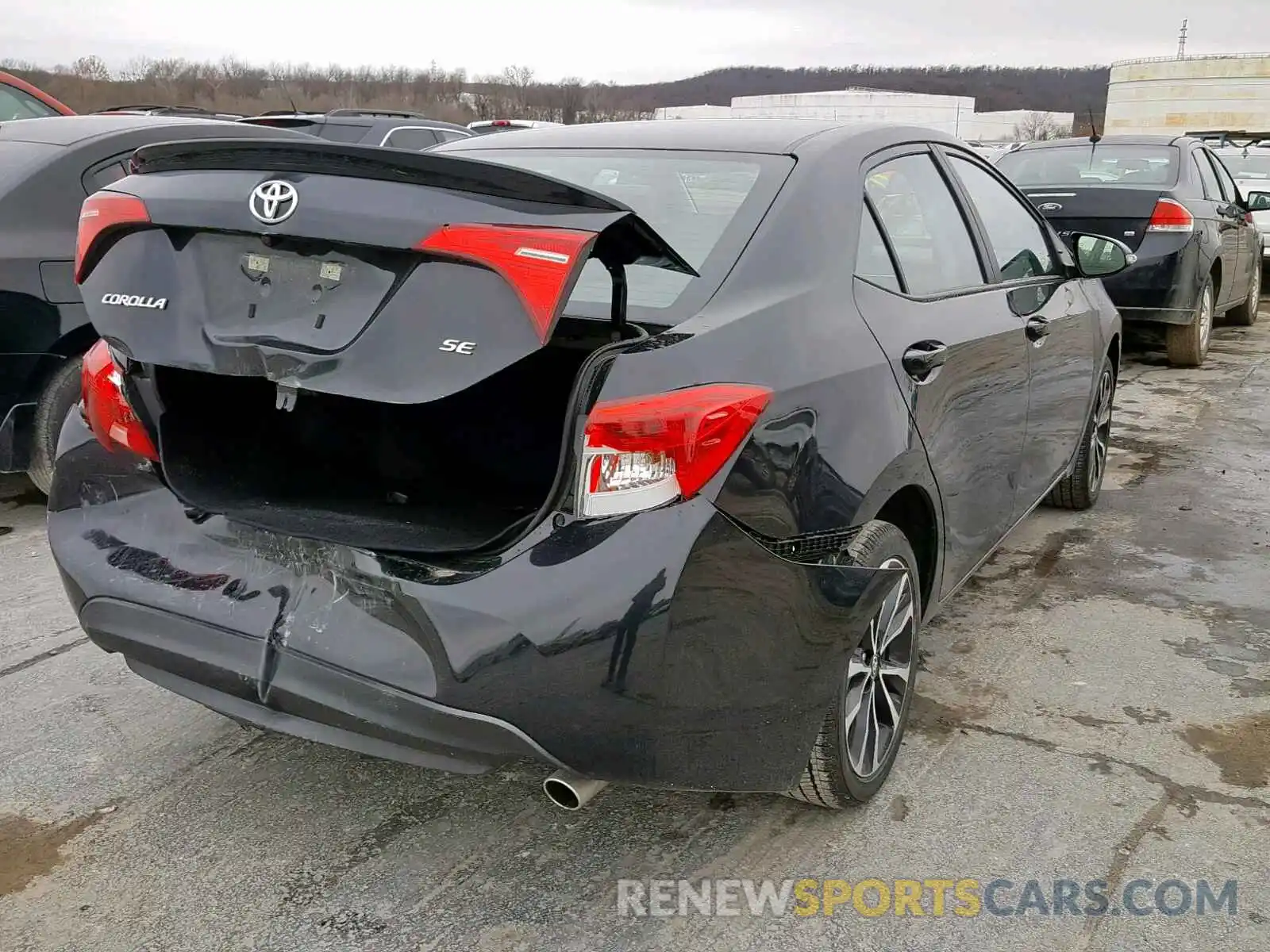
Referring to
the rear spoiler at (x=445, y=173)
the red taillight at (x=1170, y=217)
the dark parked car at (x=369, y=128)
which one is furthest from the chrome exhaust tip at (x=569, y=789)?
the dark parked car at (x=369, y=128)

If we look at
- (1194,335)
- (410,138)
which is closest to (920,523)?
(1194,335)

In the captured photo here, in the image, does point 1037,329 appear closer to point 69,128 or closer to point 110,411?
point 110,411

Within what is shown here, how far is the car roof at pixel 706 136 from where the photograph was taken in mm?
2998

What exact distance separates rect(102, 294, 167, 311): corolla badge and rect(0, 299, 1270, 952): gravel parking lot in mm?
1195

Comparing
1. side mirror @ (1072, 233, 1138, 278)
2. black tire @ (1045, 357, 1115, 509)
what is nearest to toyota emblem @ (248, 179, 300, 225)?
side mirror @ (1072, 233, 1138, 278)

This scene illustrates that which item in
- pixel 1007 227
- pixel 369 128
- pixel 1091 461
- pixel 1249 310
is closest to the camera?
pixel 1007 227

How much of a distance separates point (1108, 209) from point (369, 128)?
7.63 meters

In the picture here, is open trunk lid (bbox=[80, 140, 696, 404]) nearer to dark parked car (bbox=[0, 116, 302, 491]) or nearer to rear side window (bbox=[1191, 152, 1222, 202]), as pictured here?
dark parked car (bbox=[0, 116, 302, 491])

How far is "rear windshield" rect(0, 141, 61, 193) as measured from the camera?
4.73m

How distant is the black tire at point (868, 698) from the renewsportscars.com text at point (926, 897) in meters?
0.21

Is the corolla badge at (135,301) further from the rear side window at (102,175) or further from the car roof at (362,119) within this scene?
the car roof at (362,119)

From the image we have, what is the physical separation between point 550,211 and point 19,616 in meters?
2.76

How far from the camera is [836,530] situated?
2453 millimetres

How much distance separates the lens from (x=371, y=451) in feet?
9.29
